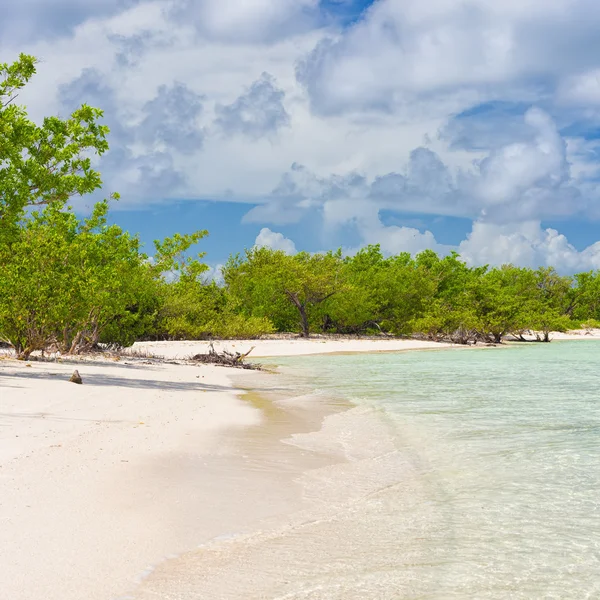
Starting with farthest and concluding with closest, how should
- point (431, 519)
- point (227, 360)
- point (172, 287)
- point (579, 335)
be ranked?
1. point (579, 335)
2. point (172, 287)
3. point (227, 360)
4. point (431, 519)

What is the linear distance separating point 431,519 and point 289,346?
34.2 meters

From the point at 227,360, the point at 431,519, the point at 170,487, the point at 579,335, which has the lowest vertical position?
the point at 431,519

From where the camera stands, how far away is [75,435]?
835cm

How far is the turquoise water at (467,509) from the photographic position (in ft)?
15.0

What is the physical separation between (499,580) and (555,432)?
22.9 ft

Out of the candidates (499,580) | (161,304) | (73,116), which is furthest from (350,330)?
(499,580)

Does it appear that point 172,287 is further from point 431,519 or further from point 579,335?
point 579,335

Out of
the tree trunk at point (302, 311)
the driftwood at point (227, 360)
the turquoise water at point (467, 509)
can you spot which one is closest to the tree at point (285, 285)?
the tree trunk at point (302, 311)

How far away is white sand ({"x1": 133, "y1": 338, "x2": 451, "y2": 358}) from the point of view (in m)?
32.9

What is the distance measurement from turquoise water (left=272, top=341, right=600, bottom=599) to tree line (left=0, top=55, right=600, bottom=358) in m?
9.14

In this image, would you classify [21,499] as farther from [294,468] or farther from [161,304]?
[161,304]

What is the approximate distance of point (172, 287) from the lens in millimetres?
37031

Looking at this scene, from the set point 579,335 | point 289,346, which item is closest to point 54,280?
point 289,346

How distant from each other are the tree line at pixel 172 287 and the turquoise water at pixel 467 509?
9.14 metres
